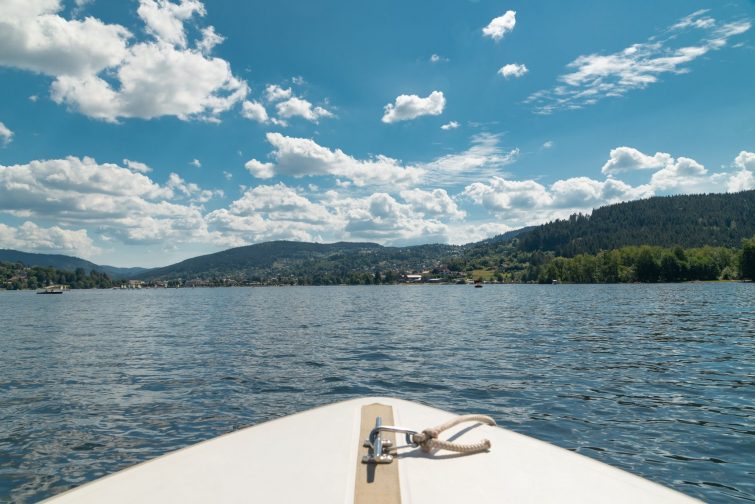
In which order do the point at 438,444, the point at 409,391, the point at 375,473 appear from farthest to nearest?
the point at 409,391 → the point at 438,444 → the point at 375,473

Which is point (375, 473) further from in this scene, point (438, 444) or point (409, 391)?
point (409, 391)

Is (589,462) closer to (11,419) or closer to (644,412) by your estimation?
(644,412)

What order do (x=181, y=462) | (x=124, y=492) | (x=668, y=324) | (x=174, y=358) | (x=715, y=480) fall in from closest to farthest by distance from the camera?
1. (x=124, y=492)
2. (x=181, y=462)
3. (x=715, y=480)
4. (x=174, y=358)
5. (x=668, y=324)

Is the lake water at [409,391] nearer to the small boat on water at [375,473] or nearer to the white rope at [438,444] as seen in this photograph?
the small boat on water at [375,473]

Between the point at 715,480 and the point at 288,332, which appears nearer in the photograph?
the point at 715,480

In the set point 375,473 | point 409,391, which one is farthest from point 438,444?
point 409,391

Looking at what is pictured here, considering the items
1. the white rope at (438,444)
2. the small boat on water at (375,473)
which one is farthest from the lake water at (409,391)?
the white rope at (438,444)

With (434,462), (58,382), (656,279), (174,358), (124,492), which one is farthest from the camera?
(656,279)

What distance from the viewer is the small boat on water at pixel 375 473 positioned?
4.42m

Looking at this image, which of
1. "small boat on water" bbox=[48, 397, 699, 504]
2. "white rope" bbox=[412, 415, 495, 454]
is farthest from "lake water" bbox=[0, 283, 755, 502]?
"white rope" bbox=[412, 415, 495, 454]

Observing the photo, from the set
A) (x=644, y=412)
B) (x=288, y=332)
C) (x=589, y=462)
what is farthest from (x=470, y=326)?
(x=589, y=462)

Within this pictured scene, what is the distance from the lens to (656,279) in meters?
189

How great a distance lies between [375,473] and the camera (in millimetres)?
4785

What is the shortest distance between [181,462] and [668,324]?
43.1 meters
